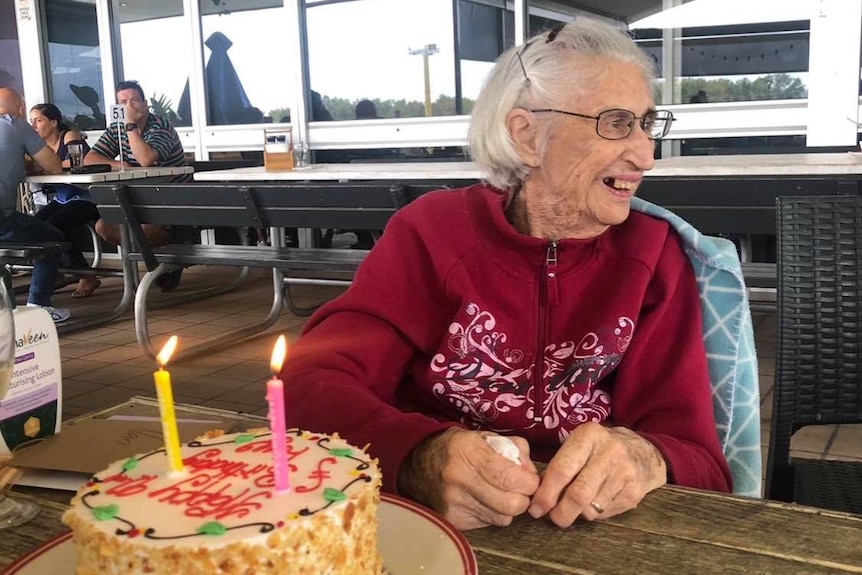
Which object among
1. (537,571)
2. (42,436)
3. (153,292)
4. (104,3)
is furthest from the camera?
(104,3)

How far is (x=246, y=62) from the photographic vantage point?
7199 mm

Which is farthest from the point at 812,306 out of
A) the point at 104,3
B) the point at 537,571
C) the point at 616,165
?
the point at 104,3

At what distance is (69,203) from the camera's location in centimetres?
→ 618

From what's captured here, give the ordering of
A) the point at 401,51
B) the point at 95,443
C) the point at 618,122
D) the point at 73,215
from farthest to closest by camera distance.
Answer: the point at 401,51 → the point at 73,215 → the point at 618,122 → the point at 95,443

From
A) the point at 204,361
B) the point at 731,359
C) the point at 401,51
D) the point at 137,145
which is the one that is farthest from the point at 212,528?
the point at 401,51

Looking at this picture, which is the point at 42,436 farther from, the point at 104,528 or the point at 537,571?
the point at 537,571

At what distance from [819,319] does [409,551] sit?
105 cm

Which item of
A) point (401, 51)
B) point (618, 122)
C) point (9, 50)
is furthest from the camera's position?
point (9, 50)

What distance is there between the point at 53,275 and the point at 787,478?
4547mm

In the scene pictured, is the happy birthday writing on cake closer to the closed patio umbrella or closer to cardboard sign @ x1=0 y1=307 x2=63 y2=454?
cardboard sign @ x1=0 y1=307 x2=63 y2=454

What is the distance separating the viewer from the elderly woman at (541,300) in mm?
1210

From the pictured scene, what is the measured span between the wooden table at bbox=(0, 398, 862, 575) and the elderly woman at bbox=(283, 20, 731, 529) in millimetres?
180

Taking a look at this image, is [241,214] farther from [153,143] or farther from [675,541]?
[675,541]

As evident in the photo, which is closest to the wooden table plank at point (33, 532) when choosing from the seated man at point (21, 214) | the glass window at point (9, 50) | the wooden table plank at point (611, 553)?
the wooden table plank at point (611, 553)
